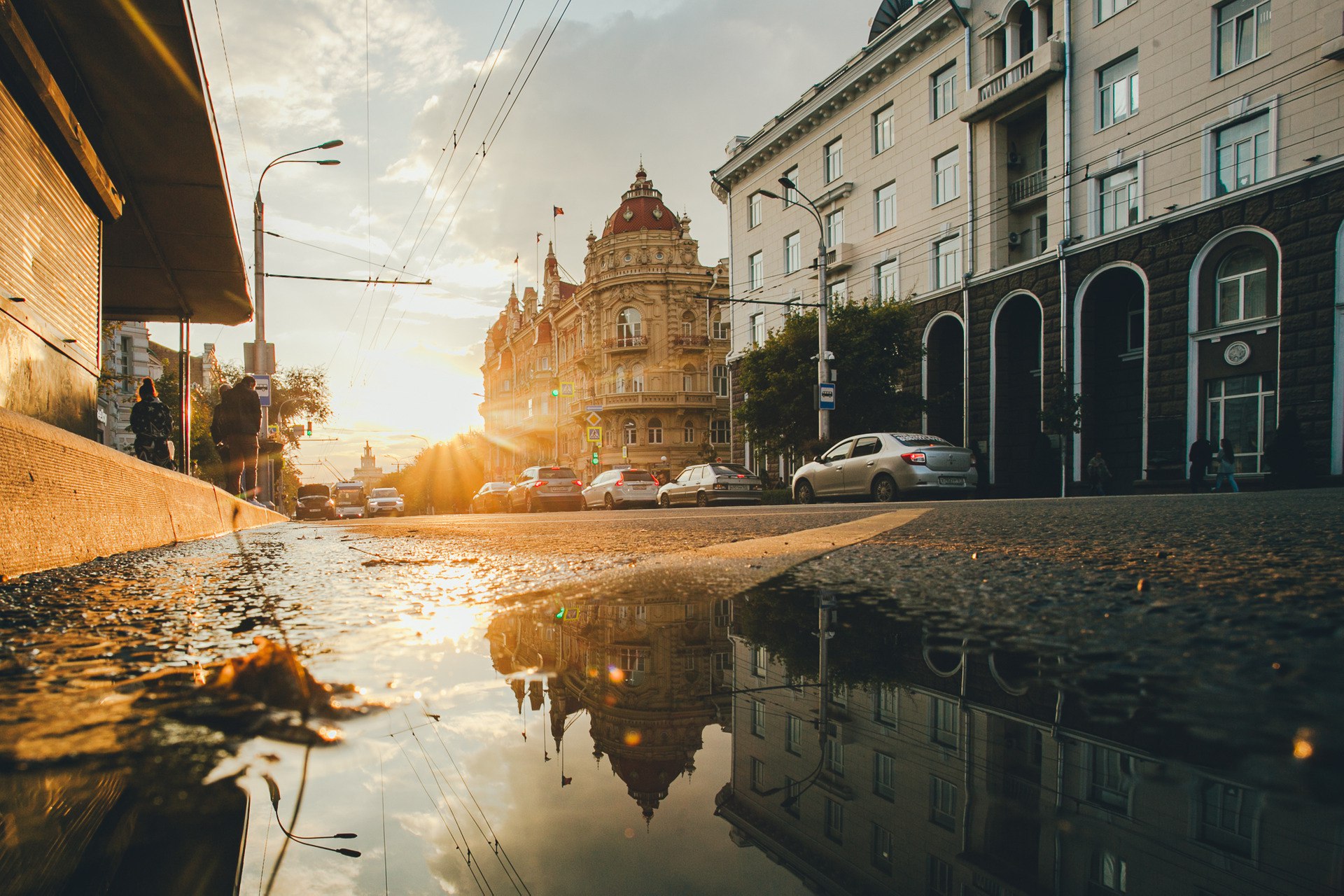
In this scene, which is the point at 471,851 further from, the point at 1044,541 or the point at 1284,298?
the point at 1284,298

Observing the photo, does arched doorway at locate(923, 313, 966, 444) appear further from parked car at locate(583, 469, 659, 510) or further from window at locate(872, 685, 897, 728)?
Answer: window at locate(872, 685, 897, 728)

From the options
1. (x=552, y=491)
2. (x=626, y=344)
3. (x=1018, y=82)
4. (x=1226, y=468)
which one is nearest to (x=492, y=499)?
(x=552, y=491)

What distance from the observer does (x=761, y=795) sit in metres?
1.06

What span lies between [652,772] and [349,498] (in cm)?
4916

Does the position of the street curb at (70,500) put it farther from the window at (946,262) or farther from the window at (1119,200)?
the window at (946,262)

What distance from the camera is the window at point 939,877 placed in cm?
83

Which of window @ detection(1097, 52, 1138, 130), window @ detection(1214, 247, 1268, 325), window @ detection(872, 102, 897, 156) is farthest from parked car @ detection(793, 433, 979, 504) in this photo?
window @ detection(872, 102, 897, 156)

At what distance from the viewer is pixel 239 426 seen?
1258cm

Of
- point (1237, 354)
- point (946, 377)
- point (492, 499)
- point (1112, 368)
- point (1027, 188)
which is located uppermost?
point (1027, 188)

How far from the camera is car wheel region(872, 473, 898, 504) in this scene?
16.8 m

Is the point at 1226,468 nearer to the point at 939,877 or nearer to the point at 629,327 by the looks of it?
the point at 939,877

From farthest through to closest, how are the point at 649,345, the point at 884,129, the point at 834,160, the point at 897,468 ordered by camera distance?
the point at 649,345 → the point at 834,160 → the point at 884,129 → the point at 897,468

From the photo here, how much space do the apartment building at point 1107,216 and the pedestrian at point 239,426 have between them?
1824cm

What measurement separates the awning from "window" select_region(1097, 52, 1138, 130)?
21341 mm
